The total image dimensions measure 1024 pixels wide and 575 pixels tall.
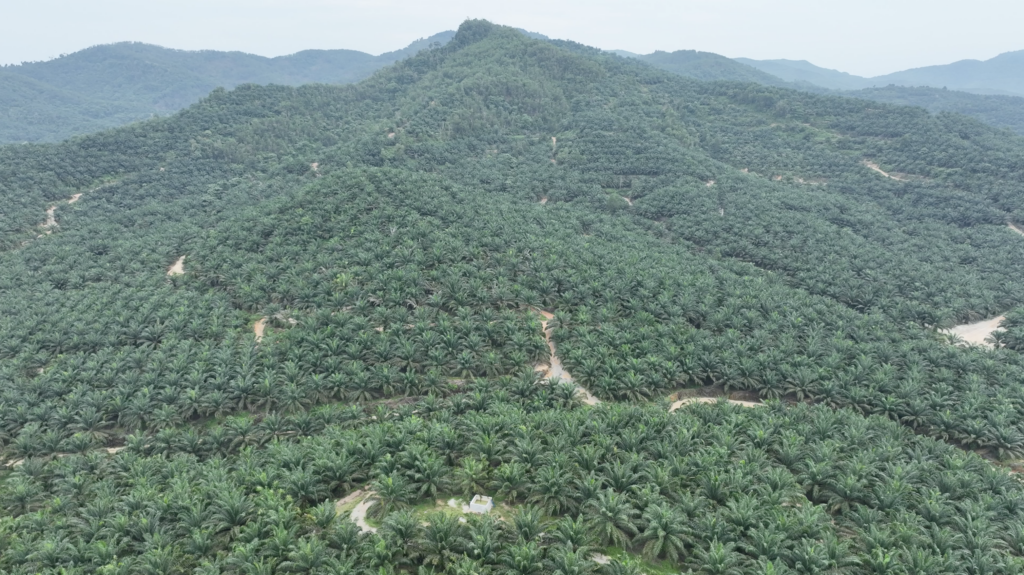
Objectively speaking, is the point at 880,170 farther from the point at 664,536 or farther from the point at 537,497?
the point at 537,497

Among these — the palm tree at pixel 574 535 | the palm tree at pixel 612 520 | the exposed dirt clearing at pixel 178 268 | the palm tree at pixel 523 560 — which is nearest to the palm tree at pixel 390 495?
the palm tree at pixel 523 560

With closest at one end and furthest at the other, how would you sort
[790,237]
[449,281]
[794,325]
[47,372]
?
[47,372] → [794,325] → [449,281] → [790,237]

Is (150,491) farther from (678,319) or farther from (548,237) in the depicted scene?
(548,237)

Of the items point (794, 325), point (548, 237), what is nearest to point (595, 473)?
point (794, 325)

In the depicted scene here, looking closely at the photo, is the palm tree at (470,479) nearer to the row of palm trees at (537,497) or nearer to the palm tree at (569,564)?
the row of palm trees at (537,497)

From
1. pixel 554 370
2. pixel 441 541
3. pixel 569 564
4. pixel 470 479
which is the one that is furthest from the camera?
pixel 554 370

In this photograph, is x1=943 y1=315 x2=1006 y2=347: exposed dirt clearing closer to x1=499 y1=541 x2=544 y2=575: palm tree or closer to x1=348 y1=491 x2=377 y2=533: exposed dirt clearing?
x1=499 y1=541 x2=544 y2=575: palm tree

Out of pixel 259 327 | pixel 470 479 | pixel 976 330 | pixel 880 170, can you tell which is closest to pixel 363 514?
pixel 470 479
